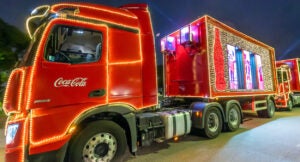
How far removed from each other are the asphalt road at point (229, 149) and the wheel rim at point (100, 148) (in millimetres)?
956

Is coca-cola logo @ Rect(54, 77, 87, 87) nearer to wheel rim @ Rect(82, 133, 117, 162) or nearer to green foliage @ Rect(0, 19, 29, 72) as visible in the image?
wheel rim @ Rect(82, 133, 117, 162)

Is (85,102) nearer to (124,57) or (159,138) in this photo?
(124,57)

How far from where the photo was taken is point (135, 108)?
4.26m

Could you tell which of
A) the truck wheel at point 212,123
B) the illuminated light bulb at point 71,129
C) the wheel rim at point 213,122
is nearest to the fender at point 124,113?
the illuminated light bulb at point 71,129

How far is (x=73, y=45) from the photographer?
3611 mm

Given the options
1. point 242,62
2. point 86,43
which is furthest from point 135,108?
point 242,62

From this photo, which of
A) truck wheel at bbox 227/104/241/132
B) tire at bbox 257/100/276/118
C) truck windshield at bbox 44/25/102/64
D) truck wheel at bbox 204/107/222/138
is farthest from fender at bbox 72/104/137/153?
tire at bbox 257/100/276/118

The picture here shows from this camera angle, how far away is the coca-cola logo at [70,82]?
3.22 meters

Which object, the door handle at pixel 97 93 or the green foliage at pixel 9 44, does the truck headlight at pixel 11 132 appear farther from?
the green foliage at pixel 9 44

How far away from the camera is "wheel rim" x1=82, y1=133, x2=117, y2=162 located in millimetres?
3559

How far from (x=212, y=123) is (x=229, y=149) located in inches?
58.2

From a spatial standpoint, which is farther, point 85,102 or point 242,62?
point 242,62

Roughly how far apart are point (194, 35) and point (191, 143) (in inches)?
130

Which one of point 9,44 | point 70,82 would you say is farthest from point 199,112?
point 9,44
